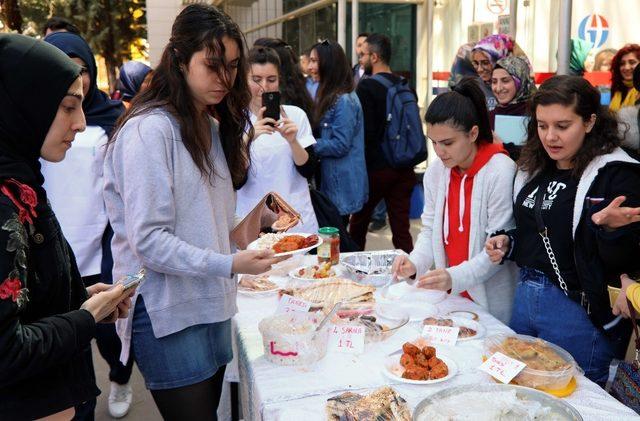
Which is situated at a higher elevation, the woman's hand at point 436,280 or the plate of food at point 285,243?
the plate of food at point 285,243

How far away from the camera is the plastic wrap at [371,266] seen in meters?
2.36

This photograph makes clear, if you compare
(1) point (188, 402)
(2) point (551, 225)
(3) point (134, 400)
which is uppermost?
(2) point (551, 225)

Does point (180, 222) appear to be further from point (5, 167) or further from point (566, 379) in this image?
→ point (566, 379)

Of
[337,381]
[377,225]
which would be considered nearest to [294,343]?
[337,381]

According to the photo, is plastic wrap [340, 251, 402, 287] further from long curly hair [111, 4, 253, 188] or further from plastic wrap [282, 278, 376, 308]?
long curly hair [111, 4, 253, 188]

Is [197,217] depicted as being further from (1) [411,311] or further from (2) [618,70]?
(2) [618,70]

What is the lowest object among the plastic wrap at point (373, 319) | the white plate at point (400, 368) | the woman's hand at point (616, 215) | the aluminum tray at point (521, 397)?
the white plate at point (400, 368)

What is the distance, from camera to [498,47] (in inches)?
154

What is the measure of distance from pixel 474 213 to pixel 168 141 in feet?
4.03

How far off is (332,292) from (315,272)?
31 centimetres

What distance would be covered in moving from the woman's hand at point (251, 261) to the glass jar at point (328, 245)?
0.84 m

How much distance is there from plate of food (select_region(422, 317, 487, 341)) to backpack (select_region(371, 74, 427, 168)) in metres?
2.43

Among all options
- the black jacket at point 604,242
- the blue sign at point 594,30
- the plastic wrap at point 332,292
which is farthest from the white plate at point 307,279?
the blue sign at point 594,30

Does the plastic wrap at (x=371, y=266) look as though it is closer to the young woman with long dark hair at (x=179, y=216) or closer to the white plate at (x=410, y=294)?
the white plate at (x=410, y=294)
